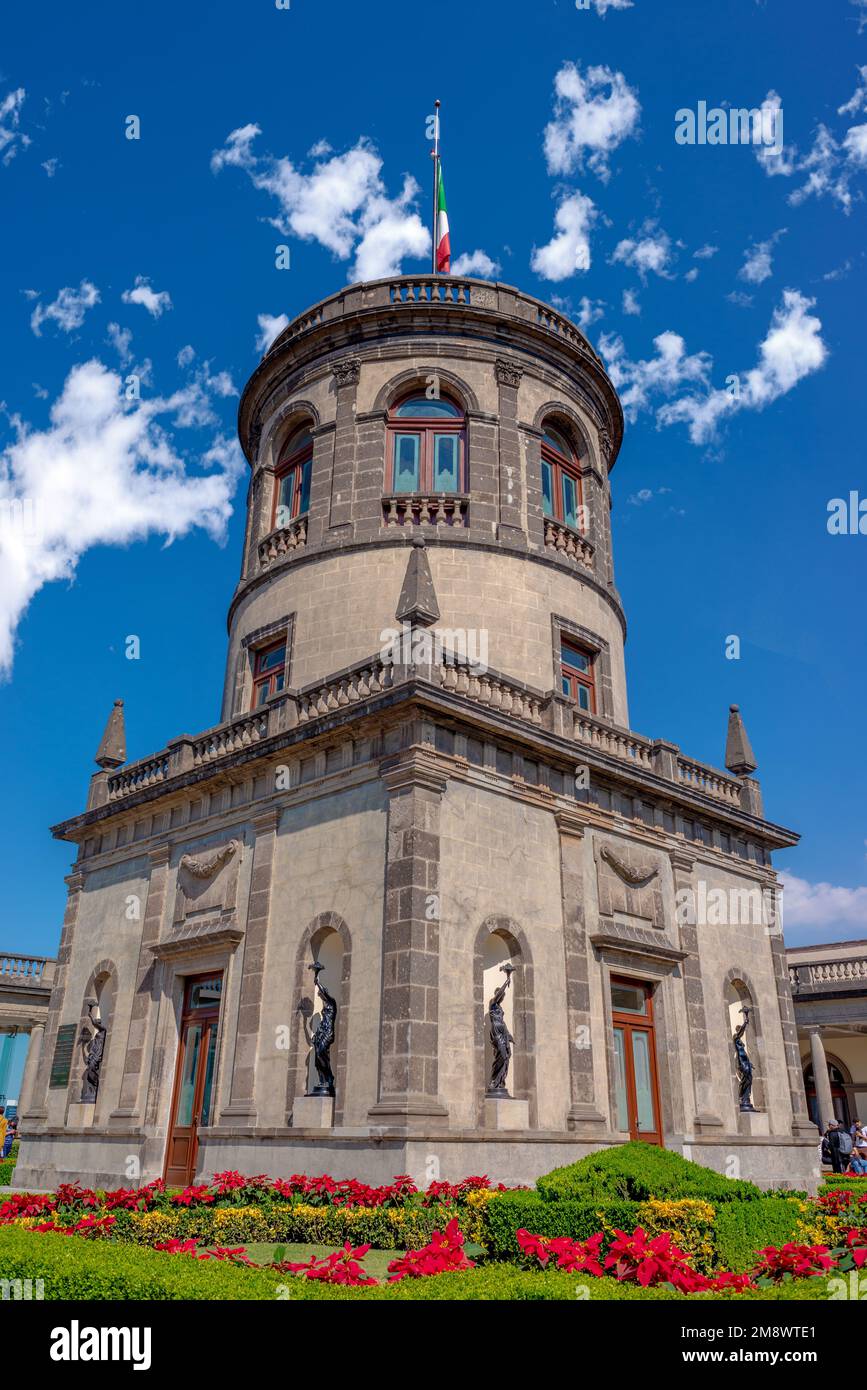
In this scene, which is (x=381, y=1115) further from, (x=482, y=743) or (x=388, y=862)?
(x=482, y=743)

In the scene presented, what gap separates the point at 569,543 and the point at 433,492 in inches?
144

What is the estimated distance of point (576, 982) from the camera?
18062 mm

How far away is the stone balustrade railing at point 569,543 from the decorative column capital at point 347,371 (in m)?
5.55

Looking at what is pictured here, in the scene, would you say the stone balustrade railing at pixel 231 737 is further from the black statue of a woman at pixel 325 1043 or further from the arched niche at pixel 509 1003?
the arched niche at pixel 509 1003

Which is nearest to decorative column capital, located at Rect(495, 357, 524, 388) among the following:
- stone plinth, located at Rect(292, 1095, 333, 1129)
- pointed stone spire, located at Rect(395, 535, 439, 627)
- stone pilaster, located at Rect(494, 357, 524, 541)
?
stone pilaster, located at Rect(494, 357, 524, 541)

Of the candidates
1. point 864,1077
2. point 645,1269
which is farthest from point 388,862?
point 864,1077

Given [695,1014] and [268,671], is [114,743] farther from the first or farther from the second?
[695,1014]

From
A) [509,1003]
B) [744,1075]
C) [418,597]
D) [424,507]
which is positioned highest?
[424,507]

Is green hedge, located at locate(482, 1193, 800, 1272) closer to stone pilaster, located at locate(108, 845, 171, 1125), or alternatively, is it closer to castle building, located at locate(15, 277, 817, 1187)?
castle building, located at locate(15, 277, 817, 1187)

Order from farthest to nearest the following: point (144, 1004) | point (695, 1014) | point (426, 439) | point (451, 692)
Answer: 1. point (426, 439)
2. point (144, 1004)
3. point (695, 1014)
4. point (451, 692)

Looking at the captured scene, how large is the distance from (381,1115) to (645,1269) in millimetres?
6638

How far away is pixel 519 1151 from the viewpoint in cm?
1584

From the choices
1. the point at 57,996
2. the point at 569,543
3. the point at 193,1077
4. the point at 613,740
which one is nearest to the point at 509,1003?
the point at 613,740

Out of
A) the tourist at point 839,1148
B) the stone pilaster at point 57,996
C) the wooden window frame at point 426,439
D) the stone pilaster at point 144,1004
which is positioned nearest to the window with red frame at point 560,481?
the wooden window frame at point 426,439
